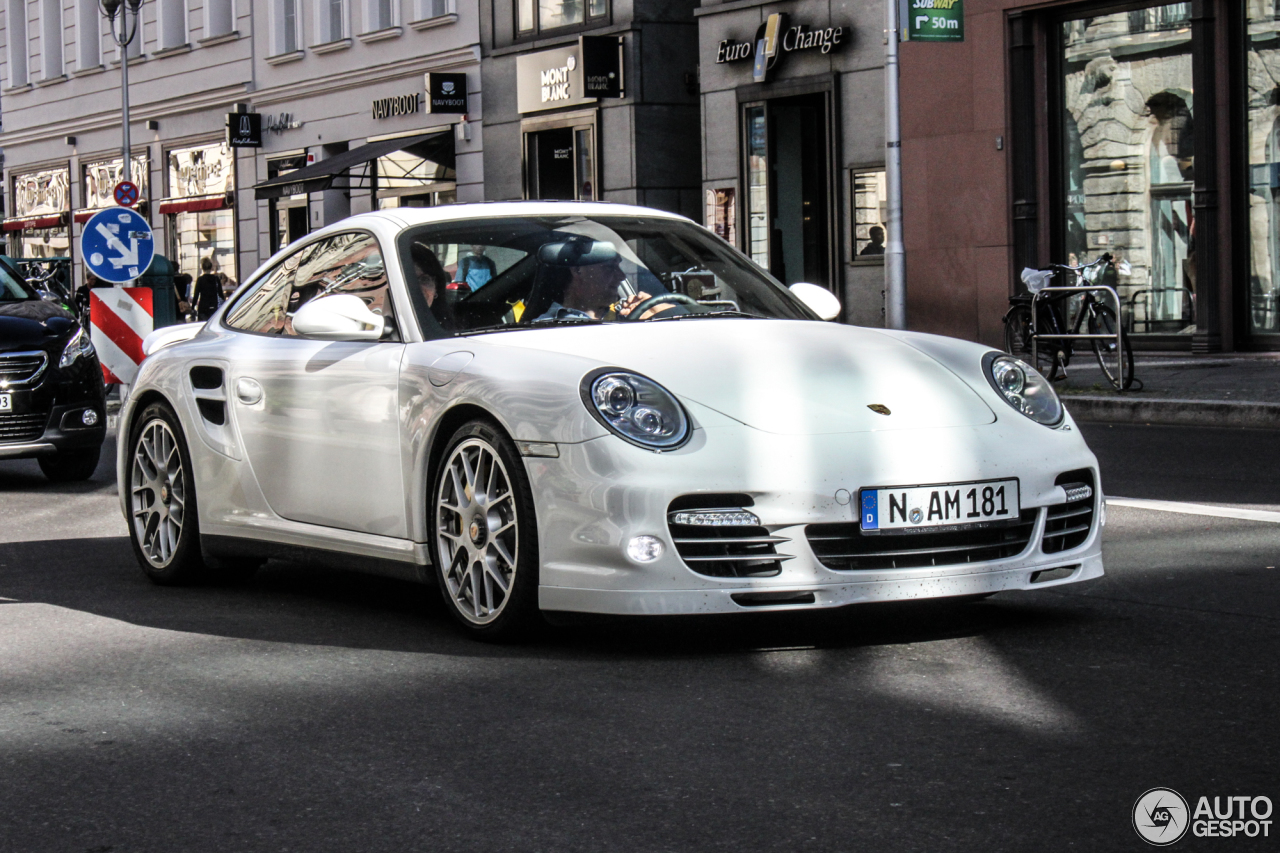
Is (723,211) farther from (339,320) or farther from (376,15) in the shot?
(339,320)

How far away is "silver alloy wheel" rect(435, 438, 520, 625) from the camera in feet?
18.3

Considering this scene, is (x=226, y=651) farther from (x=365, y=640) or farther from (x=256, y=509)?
(x=256, y=509)

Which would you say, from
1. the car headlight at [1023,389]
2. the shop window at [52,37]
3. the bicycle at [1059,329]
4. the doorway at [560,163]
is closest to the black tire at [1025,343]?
the bicycle at [1059,329]

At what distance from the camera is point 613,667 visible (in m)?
5.32

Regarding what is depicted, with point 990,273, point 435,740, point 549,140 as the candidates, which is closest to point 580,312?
point 435,740

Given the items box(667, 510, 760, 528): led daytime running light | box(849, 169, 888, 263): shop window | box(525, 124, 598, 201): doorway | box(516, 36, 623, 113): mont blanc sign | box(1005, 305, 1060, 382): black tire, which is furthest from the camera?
box(525, 124, 598, 201): doorway

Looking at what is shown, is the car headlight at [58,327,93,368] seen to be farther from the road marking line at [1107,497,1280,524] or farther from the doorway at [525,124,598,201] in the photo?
the doorway at [525,124,598,201]

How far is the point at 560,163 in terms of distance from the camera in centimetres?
2902

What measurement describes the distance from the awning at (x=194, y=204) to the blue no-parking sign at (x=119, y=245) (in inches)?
760

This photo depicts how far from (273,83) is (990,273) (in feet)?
58.1

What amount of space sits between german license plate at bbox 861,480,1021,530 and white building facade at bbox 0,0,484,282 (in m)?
25.3

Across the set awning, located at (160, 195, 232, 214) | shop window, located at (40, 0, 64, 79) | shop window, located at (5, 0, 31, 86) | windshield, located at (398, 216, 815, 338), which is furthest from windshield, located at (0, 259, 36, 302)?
shop window, located at (5, 0, 31, 86)

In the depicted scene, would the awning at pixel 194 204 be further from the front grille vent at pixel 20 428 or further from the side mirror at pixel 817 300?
the side mirror at pixel 817 300

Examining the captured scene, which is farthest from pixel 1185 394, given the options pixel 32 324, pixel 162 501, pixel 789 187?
pixel 789 187
